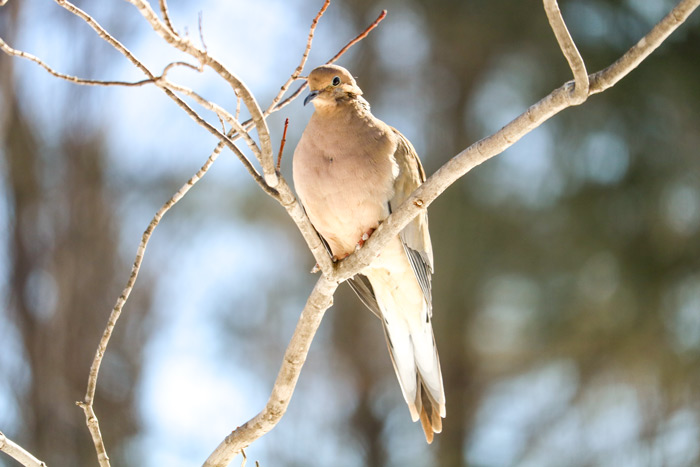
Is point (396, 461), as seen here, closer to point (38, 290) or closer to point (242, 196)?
point (242, 196)

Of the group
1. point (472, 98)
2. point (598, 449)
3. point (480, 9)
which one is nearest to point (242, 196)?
point (472, 98)

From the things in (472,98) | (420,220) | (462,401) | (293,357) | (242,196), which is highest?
(472,98)

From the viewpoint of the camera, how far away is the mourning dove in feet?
8.11

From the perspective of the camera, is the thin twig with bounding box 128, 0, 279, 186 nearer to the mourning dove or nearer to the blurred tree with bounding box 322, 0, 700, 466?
the mourning dove

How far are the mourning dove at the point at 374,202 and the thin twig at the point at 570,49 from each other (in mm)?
1005

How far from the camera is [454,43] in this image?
7.70 meters

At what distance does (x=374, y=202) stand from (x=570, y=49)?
1070 mm

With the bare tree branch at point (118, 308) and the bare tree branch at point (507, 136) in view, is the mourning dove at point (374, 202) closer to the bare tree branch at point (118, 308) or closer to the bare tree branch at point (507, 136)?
the bare tree branch at point (507, 136)

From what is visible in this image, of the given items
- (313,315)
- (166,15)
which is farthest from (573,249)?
(166,15)

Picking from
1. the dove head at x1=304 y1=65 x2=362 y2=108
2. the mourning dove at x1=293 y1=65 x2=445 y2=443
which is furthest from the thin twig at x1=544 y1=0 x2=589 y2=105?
the dove head at x1=304 y1=65 x2=362 y2=108

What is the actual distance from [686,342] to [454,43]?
3.68 meters

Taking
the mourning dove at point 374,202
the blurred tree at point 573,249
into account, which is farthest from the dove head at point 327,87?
the blurred tree at point 573,249

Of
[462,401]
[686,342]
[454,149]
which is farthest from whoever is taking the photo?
→ [454,149]

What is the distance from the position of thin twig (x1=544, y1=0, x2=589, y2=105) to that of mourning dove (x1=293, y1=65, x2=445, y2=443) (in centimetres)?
100
